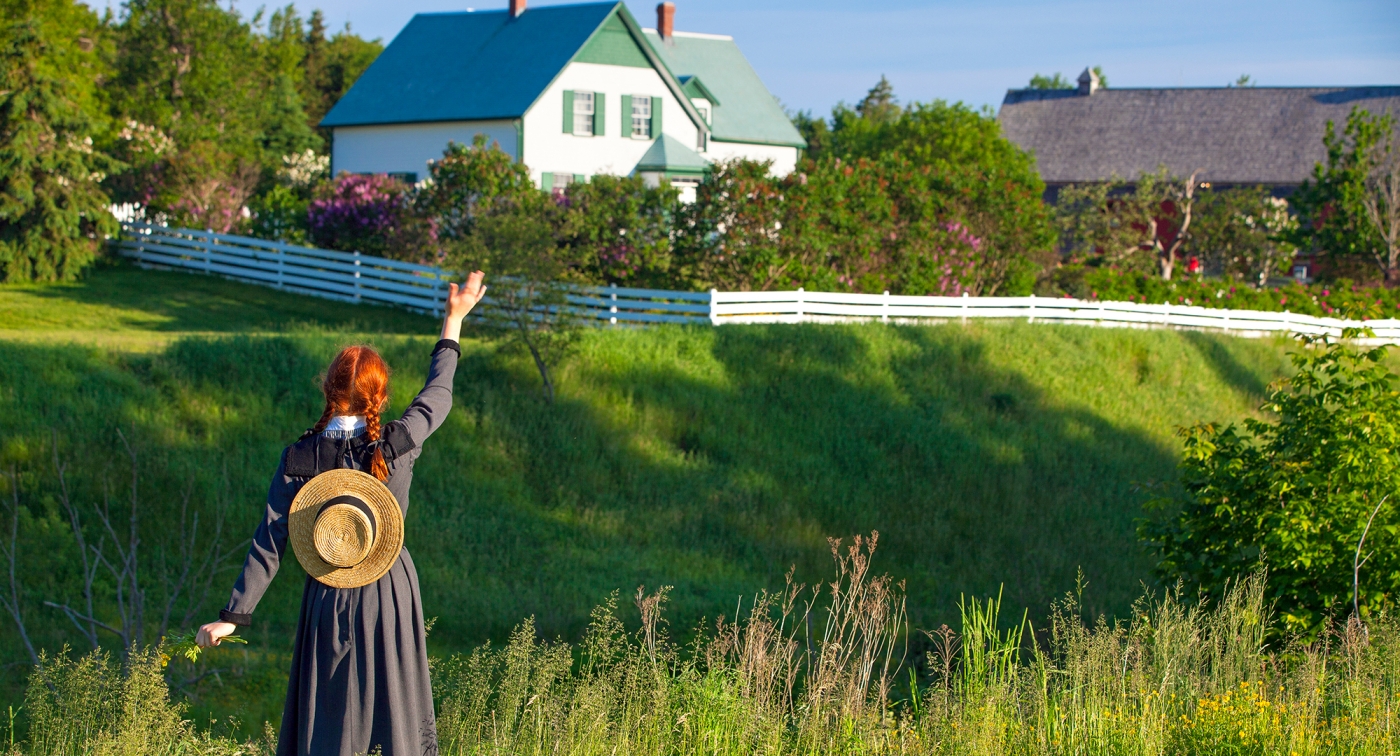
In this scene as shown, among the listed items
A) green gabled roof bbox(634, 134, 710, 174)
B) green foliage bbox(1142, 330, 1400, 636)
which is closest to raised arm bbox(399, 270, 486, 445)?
green foliage bbox(1142, 330, 1400, 636)

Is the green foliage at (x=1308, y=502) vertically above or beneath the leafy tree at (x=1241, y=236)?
beneath

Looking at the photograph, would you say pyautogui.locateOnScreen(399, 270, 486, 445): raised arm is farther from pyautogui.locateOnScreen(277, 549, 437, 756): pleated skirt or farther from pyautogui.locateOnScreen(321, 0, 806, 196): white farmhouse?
pyautogui.locateOnScreen(321, 0, 806, 196): white farmhouse

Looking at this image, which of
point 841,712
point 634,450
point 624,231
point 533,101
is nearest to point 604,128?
point 533,101

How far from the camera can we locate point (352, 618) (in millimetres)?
3896

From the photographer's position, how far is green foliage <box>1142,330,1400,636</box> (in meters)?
7.37

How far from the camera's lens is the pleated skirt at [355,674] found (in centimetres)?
389

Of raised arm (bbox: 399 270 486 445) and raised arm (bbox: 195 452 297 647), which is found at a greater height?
raised arm (bbox: 399 270 486 445)

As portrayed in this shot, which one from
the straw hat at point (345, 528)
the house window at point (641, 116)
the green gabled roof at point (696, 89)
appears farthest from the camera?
the green gabled roof at point (696, 89)

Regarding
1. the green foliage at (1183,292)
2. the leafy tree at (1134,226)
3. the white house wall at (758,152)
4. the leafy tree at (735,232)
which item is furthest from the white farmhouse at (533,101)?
the leafy tree at (735,232)

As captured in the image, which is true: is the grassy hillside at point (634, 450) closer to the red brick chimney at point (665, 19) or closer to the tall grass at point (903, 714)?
the tall grass at point (903, 714)

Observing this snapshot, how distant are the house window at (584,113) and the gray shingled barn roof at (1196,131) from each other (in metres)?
24.2

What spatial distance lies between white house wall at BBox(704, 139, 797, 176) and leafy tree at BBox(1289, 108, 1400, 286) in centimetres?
1581

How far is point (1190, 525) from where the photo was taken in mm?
8344

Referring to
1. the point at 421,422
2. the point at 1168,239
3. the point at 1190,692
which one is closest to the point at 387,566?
the point at 421,422
